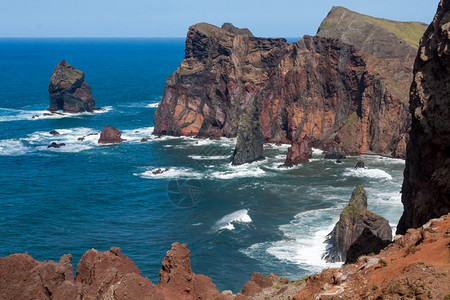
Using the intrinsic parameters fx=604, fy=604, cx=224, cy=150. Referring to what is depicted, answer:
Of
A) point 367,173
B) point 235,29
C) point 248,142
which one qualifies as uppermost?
point 235,29

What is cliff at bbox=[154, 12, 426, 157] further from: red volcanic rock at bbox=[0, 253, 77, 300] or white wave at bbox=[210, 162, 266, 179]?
red volcanic rock at bbox=[0, 253, 77, 300]

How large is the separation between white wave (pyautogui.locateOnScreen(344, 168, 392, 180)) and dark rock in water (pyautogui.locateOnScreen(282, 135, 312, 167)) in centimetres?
930

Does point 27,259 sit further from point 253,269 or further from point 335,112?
point 335,112

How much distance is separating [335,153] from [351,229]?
161ft

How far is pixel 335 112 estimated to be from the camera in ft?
422

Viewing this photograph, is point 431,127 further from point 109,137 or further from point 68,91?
point 68,91

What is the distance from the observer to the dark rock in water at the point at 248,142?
367 feet

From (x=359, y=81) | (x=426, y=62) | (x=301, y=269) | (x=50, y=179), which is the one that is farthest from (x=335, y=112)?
(x=426, y=62)

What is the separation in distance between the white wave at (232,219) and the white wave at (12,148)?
5962 centimetres

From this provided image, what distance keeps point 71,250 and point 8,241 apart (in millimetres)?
8895

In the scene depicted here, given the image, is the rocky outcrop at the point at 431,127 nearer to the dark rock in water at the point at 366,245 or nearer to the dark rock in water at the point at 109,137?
the dark rock in water at the point at 366,245

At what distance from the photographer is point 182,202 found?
90.1 m

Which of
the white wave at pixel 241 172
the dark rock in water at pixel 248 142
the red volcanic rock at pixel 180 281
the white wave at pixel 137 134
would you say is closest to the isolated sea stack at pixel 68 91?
the white wave at pixel 137 134

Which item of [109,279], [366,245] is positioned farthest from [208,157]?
[109,279]
